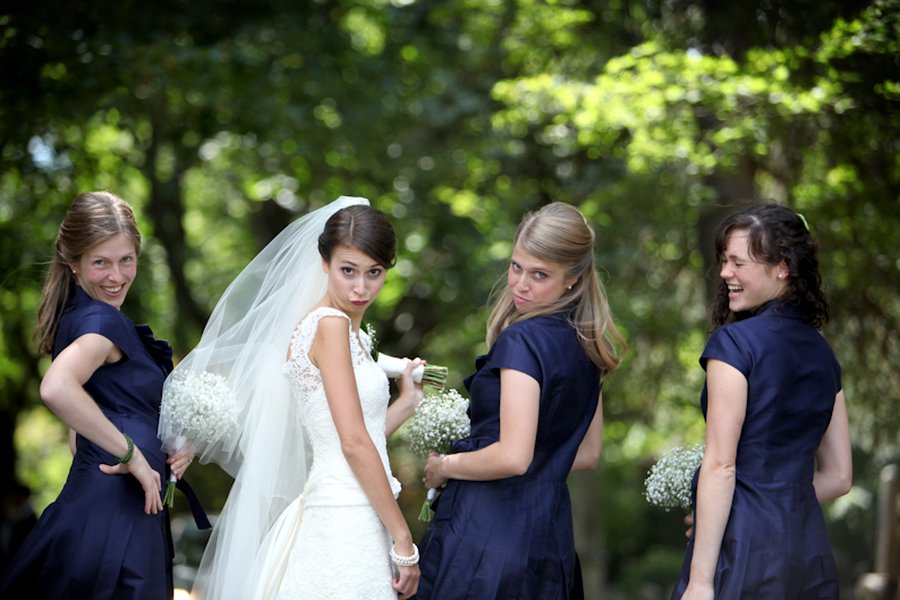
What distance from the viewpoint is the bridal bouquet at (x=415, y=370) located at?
411cm

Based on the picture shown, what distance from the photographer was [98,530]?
3680 millimetres

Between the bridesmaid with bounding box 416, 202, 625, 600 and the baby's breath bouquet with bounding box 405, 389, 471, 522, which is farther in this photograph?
→ the baby's breath bouquet with bounding box 405, 389, 471, 522

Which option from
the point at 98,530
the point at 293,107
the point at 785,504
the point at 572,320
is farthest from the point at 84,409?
the point at 293,107

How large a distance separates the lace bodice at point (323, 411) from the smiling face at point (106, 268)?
727 millimetres

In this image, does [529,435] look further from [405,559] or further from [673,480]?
[673,480]

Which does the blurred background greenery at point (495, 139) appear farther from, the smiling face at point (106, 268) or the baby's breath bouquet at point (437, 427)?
the baby's breath bouquet at point (437, 427)

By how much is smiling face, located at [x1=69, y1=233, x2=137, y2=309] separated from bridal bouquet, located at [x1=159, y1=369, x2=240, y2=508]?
1.28 ft

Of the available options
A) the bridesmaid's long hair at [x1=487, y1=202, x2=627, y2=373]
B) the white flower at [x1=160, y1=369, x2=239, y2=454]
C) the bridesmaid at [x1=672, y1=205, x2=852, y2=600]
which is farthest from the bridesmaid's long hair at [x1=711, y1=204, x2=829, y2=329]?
the white flower at [x1=160, y1=369, x2=239, y2=454]

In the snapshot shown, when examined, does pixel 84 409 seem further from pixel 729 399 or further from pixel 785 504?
pixel 785 504

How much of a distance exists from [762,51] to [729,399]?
4.74 m

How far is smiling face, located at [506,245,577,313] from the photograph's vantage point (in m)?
3.89

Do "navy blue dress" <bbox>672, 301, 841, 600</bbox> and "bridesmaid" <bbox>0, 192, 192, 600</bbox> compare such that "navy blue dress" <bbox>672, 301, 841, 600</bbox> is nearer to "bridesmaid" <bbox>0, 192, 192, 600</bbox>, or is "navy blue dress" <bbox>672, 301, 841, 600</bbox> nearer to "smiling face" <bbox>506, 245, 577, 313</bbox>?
"smiling face" <bbox>506, 245, 577, 313</bbox>

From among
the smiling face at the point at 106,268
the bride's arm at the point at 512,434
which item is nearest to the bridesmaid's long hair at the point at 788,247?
the bride's arm at the point at 512,434

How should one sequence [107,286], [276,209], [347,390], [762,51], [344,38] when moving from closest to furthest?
[347,390] → [107,286] → [762,51] → [344,38] → [276,209]
